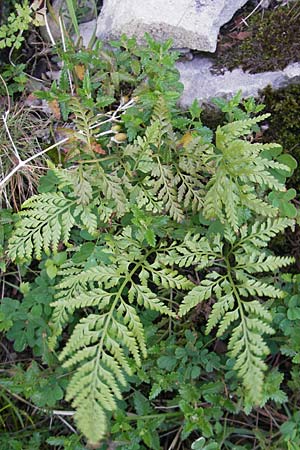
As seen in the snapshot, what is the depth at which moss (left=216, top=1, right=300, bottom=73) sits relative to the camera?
10.1 ft

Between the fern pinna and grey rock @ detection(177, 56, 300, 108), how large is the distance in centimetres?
37

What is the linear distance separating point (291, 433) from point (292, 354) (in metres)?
0.38

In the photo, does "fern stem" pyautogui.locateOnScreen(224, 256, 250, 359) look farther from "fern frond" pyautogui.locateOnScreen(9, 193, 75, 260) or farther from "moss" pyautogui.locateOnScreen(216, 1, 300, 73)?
"moss" pyautogui.locateOnScreen(216, 1, 300, 73)

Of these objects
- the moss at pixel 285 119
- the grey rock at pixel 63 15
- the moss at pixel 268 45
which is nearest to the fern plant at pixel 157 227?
the moss at pixel 285 119

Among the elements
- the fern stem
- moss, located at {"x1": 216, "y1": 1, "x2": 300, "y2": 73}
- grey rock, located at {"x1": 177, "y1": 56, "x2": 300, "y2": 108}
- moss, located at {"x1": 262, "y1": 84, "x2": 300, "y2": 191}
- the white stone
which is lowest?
the fern stem

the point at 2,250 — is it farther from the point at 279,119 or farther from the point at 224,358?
the point at 279,119

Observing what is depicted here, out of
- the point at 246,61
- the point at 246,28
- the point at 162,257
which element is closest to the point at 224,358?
the point at 162,257

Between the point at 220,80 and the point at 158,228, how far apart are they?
99 cm

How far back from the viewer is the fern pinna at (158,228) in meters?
2.52

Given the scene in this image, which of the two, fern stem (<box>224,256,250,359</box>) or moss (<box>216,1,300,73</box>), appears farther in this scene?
moss (<box>216,1,300,73</box>)

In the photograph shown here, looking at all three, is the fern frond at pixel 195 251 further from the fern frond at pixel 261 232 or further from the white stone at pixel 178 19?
the white stone at pixel 178 19

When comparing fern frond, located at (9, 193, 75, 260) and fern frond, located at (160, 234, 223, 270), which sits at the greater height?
fern frond, located at (9, 193, 75, 260)

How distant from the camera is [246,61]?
313 cm

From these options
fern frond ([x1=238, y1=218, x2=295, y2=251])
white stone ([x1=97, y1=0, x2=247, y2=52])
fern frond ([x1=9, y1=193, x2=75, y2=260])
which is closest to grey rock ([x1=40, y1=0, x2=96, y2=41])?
white stone ([x1=97, y1=0, x2=247, y2=52])
